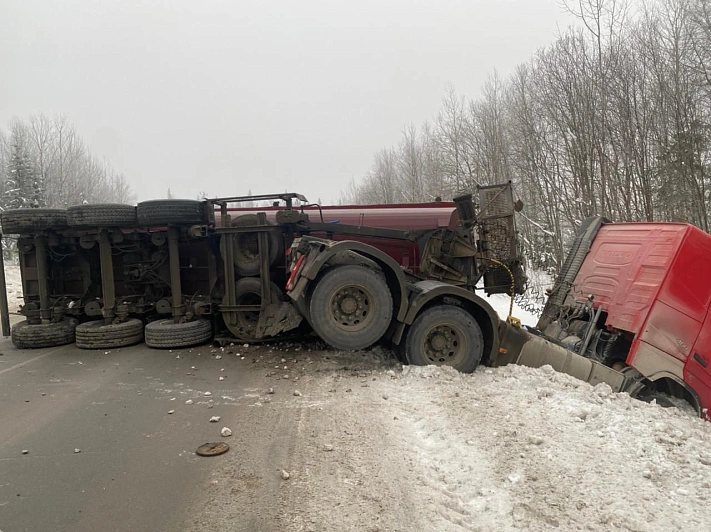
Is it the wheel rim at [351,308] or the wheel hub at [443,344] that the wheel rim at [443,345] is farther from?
the wheel rim at [351,308]

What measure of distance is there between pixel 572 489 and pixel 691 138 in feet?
50.1

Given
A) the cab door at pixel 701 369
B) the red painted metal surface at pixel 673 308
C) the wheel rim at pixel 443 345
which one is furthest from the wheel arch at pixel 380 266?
the cab door at pixel 701 369

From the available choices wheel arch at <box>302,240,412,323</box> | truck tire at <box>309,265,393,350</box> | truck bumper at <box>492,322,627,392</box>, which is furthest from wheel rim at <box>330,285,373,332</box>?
truck bumper at <box>492,322,627,392</box>

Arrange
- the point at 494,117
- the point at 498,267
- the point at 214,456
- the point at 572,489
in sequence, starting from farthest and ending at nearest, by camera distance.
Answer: the point at 494,117 → the point at 498,267 → the point at 214,456 → the point at 572,489

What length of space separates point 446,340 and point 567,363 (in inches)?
54.3

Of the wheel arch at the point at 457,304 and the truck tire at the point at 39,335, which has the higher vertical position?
the wheel arch at the point at 457,304

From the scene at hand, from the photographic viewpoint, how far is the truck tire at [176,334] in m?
6.88

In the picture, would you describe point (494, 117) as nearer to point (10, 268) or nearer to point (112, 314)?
point (112, 314)

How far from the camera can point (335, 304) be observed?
5.50 meters

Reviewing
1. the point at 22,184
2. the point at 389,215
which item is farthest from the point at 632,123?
the point at 22,184

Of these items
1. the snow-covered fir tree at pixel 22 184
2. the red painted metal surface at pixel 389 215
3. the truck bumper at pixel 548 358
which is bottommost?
the truck bumper at pixel 548 358

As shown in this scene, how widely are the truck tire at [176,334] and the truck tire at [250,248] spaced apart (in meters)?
1.09

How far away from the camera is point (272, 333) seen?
6641mm

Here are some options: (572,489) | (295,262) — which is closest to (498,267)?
(295,262)
